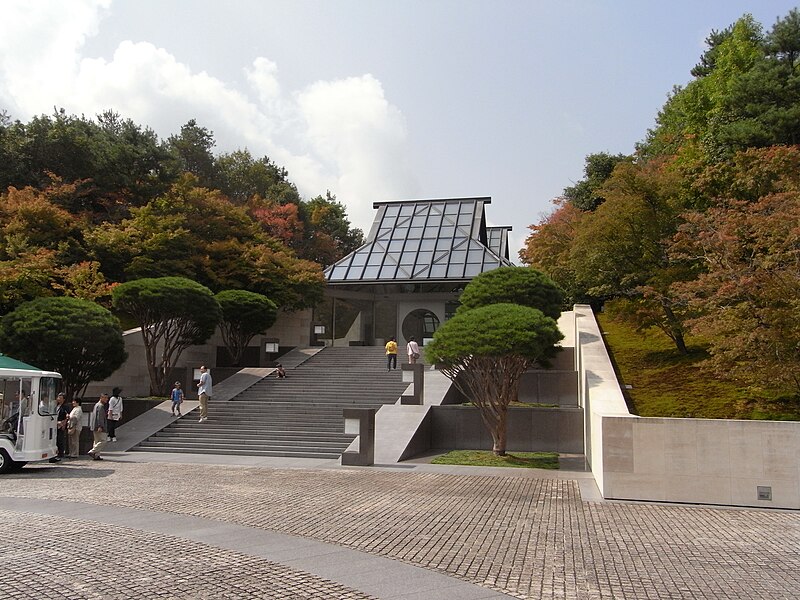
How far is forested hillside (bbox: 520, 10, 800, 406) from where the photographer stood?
1391cm

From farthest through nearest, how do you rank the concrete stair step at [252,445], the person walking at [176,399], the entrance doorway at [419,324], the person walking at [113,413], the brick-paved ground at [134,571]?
the entrance doorway at [419,324] → the person walking at [176,399] → the person walking at [113,413] → the concrete stair step at [252,445] → the brick-paved ground at [134,571]

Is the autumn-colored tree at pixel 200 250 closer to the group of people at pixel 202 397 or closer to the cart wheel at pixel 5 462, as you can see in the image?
the group of people at pixel 202 397

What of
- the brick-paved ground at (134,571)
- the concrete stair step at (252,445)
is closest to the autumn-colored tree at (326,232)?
the concrete stair step at (252,445)

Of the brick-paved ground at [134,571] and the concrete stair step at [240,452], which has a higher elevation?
the brick-paved ground at [134,571]

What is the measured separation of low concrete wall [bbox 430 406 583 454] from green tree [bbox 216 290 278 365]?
11.8 metres

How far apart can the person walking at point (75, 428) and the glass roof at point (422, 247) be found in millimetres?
20832

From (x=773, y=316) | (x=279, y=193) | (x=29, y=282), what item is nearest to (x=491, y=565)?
(x=773, y=316)

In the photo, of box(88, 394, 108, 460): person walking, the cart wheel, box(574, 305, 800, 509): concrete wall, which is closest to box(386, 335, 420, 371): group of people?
box(88, 394, 108, 460): person walking

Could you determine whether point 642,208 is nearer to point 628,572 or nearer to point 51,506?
point 628,572

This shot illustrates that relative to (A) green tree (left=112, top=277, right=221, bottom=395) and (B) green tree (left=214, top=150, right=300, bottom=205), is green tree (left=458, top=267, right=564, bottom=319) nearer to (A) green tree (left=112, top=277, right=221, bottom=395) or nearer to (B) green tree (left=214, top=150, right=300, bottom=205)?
(A) green tree (left=112, top=277, right=221, bottom=395)

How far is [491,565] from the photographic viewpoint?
284 inches

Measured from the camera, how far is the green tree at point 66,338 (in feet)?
62.7

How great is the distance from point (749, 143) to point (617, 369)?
29.4 feet

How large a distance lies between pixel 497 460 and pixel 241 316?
50.2ft
